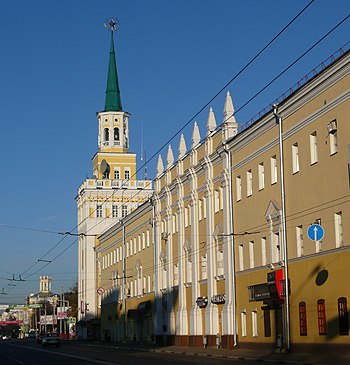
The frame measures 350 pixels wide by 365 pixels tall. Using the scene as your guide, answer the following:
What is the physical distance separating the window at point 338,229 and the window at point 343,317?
7.73 ft

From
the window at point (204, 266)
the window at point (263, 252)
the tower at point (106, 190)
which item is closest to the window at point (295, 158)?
the window at point (263, 252)

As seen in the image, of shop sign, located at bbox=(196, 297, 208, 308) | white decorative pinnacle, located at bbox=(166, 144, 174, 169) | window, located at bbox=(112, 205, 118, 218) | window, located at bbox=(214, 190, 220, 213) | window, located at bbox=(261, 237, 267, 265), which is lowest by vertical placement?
shop sign, located at bbox=(196, 297, 208, 308)

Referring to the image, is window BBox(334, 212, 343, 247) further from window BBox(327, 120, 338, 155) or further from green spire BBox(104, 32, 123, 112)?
green spire BBox(104, 32, 123, 112)

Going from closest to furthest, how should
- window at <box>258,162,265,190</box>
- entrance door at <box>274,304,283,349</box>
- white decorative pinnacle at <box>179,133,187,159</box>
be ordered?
entrance door at <box>274,304,283,349</box> < window at <box>258,162,265,190</box> < white decorative pinnacle at <box>179,133,187,159</box>

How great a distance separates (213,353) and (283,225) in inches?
351

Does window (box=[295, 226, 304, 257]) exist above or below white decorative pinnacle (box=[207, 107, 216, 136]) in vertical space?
below

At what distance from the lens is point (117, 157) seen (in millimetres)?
106688

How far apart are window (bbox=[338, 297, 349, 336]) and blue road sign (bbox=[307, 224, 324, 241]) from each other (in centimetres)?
270

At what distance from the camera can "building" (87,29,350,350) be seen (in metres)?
34.9

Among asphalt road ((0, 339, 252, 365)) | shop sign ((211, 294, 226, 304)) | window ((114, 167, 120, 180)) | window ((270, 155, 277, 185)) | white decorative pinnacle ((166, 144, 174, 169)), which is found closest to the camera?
asphalt road ((0, 339, 252, 365))

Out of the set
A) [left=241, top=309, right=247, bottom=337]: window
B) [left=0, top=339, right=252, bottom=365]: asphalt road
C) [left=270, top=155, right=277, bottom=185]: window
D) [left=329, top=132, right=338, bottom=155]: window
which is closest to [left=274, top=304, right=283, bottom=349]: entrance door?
[left=0, top=339, right=252, bottom=365]: asphalt road

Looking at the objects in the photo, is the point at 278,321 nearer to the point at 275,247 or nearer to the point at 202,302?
the point at 275,247

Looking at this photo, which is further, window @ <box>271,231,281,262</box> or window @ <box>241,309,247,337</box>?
window @ <box>241,309,247,337</box>

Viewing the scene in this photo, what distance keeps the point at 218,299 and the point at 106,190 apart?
56.0 m
